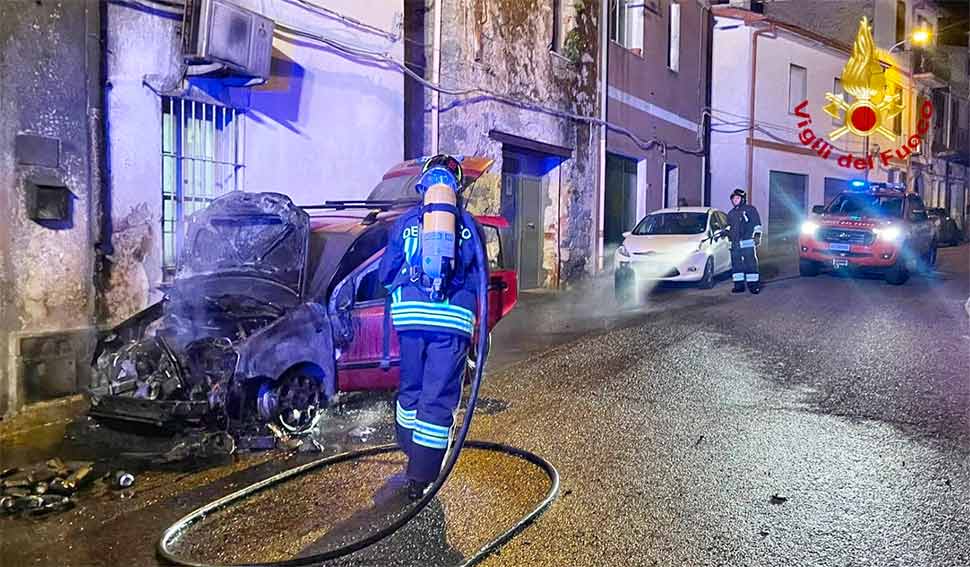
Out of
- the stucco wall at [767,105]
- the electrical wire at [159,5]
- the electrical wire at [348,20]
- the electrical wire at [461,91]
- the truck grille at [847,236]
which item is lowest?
the truck grille at [847,236]

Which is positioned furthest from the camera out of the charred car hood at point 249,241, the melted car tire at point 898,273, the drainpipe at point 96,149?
the melted car tire at point 898,273

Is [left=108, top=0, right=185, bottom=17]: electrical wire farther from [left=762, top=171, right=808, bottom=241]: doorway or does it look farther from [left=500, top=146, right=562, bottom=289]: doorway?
[left=762, top=171, right=808, bottom=241]: doorway

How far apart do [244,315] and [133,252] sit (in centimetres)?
227

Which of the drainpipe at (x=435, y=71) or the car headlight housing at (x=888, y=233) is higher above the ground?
the drainpipe at (x=435, y=71)

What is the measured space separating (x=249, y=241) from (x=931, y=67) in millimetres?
35015

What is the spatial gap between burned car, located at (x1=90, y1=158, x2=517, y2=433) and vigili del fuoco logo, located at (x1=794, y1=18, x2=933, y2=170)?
74.4ft

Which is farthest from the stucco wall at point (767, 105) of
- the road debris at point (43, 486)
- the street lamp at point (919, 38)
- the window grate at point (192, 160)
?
the road debris at point (43, 486)

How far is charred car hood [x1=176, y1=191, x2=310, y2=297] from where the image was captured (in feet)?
→ 20.6

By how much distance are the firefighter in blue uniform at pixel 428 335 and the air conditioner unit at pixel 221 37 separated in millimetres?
3703

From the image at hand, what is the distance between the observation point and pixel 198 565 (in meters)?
3.79

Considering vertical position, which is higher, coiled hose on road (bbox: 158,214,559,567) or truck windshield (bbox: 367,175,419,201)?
truck windshield (bbox: 367,175,419,201)

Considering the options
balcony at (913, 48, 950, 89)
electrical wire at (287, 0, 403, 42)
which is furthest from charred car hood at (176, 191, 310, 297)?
balcony at (913, 48, 950, 89)

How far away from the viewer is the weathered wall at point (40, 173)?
6375 mm

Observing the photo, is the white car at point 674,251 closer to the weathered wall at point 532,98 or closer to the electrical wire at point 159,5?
the weathered wall at point 532,98
